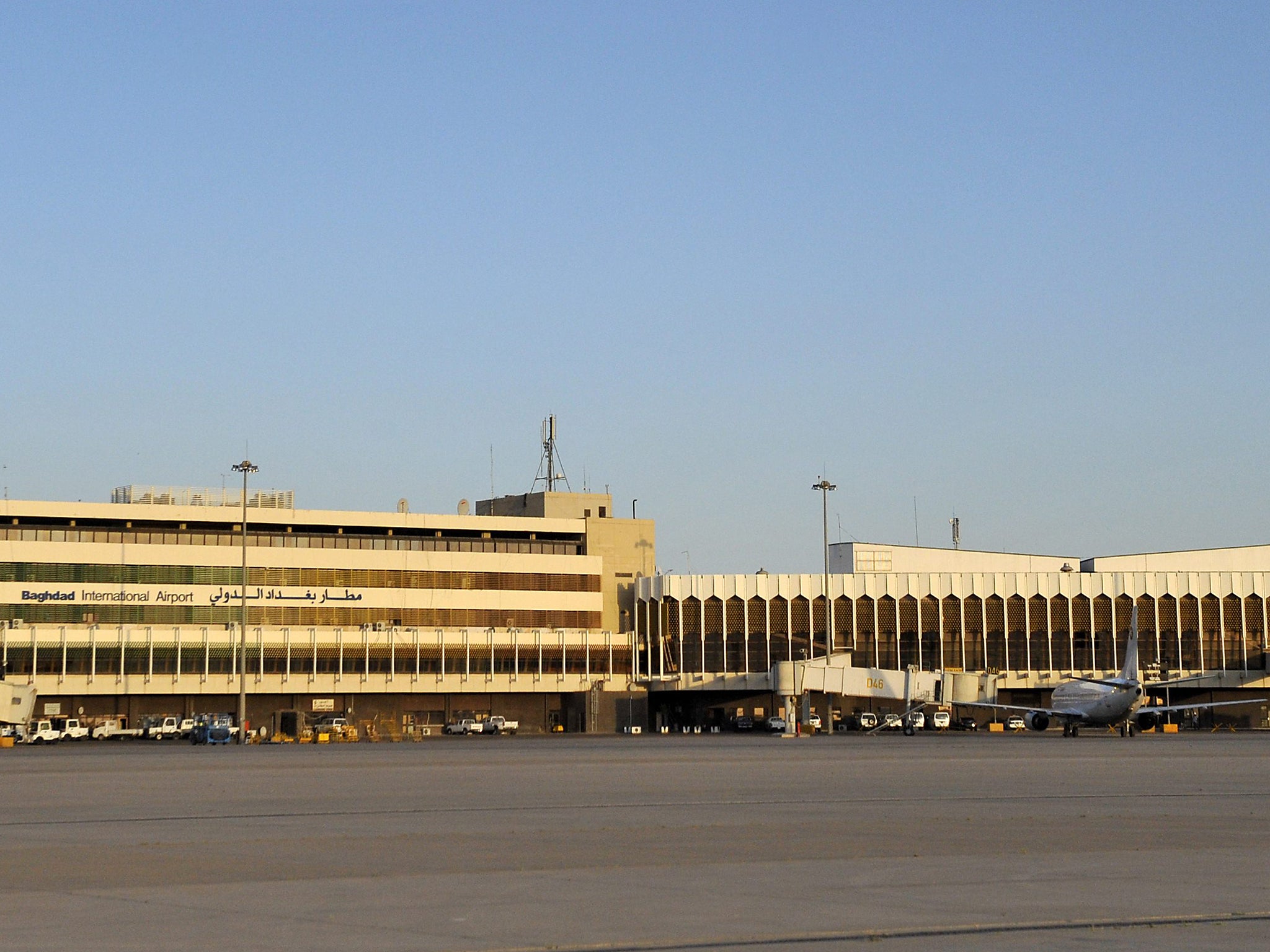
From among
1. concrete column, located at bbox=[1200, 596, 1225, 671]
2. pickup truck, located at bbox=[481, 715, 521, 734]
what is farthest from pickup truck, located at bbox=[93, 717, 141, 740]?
concrete column, located at bbox=[1200, 596, 1225, 671]

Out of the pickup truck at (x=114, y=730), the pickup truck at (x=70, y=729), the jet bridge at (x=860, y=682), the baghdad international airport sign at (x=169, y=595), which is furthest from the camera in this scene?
the baghdad international airport sign at (x=169, y=595)

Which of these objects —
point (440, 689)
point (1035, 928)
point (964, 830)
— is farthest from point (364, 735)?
point (1035, 928)

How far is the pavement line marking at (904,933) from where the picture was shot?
1181 cm

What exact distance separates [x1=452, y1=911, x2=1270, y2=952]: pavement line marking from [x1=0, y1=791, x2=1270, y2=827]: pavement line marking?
546 inches

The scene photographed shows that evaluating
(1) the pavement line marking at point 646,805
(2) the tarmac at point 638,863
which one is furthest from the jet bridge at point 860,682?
(1) the pavement line marking at point 646,805

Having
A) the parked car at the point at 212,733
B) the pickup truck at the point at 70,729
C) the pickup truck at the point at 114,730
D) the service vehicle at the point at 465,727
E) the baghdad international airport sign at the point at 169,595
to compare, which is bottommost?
the service vehicle at the point at 465,727

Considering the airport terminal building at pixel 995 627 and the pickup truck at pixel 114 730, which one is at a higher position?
the airport terminal building at pixel 995 627

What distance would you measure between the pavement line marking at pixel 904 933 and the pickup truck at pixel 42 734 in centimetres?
9242

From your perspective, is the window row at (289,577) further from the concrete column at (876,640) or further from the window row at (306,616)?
the concrete column at (876,640)

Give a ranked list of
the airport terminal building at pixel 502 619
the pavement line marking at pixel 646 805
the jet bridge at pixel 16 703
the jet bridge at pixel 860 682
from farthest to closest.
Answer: the airport terminal building at pixel 502 619
the jet bridge at pixel 860 682
the jet bridge at pixel 16 703
the pavement line marking at pixel 646 805

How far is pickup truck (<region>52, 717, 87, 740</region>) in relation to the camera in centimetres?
10094

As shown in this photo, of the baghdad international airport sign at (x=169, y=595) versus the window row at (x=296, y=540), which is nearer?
the baghdad international airport sign at (x=169, y=595)

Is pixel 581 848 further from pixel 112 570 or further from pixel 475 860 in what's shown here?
pixel 112 570

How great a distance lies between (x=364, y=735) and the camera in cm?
11688
